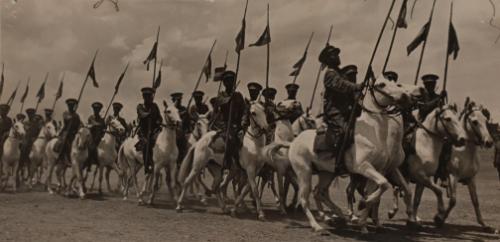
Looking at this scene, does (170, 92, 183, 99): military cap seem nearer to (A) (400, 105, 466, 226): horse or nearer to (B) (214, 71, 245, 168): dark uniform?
(B) (214, 71, 245, 168): dark uniform

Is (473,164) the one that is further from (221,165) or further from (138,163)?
(138,163)

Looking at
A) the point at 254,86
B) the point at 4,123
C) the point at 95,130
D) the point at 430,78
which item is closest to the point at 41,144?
the point at 4,123

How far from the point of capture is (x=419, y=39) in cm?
1226

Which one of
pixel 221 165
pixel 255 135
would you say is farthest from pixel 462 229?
pixel 221 165

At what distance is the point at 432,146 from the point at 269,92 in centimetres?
501

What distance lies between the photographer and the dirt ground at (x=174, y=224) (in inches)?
362

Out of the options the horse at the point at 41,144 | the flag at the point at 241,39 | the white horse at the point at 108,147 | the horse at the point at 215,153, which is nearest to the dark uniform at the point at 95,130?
the white horse at the point at 108,147

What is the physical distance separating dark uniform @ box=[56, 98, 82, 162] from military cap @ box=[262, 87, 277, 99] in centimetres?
727

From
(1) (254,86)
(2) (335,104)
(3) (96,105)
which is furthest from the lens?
(3) (96,105)

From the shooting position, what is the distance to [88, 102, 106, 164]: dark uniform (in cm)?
1702

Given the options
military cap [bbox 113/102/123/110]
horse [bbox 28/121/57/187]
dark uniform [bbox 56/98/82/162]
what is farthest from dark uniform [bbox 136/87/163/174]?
horse [bbox 28/121/57/187]

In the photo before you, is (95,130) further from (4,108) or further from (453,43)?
(453,43)

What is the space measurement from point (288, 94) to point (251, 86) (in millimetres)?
1381

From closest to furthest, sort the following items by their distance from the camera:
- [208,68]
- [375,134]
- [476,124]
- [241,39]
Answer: [375,134] < [476,124] < [241,39] < [208,68]
